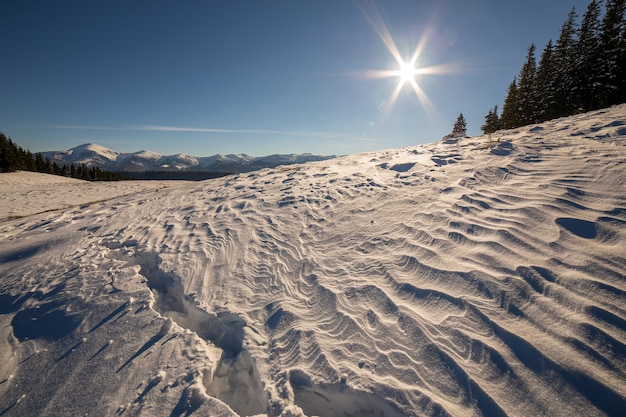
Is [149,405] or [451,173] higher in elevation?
[451,173]

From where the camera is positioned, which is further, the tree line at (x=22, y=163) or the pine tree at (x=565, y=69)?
the tree line at (x=22, y=163)

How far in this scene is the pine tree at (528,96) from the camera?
1045 inches

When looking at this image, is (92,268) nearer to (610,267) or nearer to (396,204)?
(396,204)

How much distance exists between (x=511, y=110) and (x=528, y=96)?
6.63ft

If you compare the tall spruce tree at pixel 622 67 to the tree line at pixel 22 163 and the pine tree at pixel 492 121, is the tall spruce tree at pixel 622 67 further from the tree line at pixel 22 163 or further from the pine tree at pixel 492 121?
the tree line at pixel 22 163

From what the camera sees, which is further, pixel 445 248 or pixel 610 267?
pixel 445 248

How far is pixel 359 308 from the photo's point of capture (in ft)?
10.8

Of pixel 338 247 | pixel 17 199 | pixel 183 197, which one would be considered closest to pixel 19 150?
pixel 17 199

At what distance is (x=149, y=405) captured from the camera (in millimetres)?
2373

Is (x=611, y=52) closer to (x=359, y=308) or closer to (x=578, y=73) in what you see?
(x=578, y=73)

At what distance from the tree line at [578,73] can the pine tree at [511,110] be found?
0.37 feet

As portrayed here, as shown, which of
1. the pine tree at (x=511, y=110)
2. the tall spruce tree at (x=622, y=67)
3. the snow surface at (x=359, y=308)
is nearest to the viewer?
the snow surface at (x=359, y=308)

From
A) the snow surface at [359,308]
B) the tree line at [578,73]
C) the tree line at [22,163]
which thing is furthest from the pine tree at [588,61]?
the tree line at [22,163]

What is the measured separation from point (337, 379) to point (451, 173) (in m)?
6.07
